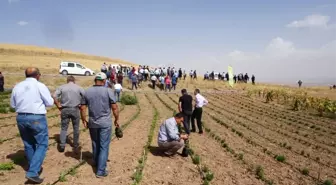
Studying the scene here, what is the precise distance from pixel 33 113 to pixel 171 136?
3.98m

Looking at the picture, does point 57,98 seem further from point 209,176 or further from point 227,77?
point 227,77

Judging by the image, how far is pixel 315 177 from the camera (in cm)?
955

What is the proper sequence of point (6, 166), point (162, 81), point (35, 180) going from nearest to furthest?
point (35, 180) < point (6, 166) < point (162, 81)

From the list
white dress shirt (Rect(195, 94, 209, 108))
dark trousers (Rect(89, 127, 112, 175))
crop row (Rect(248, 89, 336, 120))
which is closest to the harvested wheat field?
dark trousers (Rect(89, 127, 112, 175))

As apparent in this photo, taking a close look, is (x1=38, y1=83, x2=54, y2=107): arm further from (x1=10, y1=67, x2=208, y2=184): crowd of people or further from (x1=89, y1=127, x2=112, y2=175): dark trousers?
(x1=89, y1=127, x2=112, y2=175): dark trousers

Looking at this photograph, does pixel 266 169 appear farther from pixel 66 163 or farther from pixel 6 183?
pixel 6 183

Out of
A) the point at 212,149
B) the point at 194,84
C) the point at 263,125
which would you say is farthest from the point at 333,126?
the point at 194,84

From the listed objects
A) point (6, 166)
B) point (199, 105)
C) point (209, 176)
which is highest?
point (199, 105)

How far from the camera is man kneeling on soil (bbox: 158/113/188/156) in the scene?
31.5 ft

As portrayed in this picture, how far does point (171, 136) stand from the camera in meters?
9.58

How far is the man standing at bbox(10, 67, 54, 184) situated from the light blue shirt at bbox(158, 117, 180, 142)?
3.61 meters

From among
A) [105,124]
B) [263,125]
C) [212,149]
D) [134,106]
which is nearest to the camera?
[105,124]

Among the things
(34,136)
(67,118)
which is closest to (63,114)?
(67,118)

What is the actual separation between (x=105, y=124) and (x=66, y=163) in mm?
1825
